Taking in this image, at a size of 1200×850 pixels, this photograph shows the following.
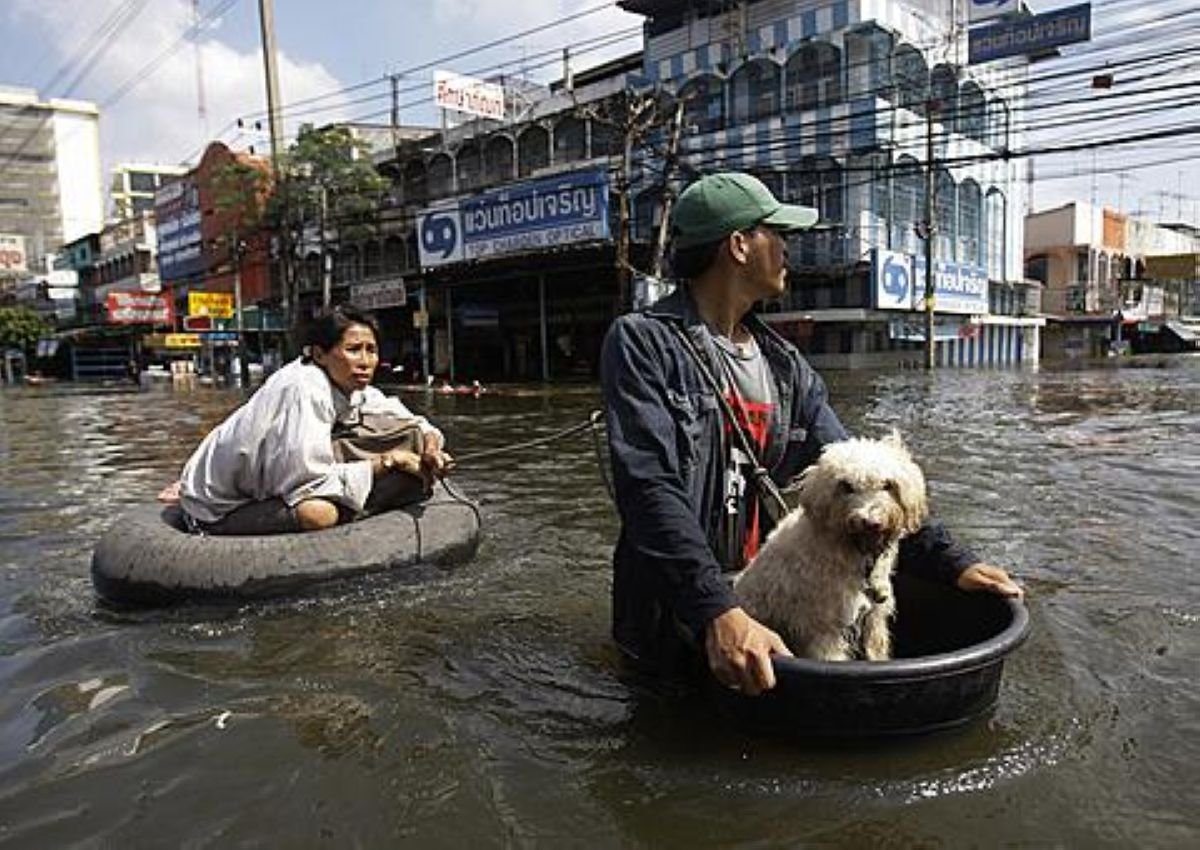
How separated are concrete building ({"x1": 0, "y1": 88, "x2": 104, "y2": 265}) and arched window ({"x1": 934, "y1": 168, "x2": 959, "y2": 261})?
95603mm

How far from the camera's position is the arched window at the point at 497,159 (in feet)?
124

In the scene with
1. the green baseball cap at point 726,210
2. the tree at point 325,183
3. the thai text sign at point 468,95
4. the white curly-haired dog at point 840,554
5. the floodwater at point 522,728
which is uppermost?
the thai text sign at point 468,95

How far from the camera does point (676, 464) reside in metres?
2.81

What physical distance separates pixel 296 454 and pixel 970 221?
3771 cm

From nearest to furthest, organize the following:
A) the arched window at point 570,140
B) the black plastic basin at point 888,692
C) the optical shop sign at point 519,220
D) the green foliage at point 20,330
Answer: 1. the black plastic basin at point 888,692
2. the optical shop sign at point 519,220
3. the arched window at point 570,140
4. the green foliage at point 20,330

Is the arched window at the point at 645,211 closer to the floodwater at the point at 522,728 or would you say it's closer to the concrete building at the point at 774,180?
the concrete building at the point at 774,180

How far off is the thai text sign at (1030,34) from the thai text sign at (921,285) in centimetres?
683

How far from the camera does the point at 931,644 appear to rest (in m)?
3.48

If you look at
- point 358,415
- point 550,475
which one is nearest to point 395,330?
point 550,475

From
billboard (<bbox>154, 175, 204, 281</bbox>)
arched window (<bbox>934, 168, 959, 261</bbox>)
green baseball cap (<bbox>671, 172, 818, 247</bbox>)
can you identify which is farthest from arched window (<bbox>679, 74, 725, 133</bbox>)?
green baseball cap (<bbox>671, 172, 818, 247</bbox>)

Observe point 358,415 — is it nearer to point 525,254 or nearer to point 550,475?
point 550,475

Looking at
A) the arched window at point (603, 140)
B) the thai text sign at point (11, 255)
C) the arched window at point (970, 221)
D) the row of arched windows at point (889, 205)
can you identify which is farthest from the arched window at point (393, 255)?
the thai text sign at point (11, 255)

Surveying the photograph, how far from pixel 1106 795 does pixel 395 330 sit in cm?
3983

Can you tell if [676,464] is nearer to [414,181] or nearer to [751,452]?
[751,452]
